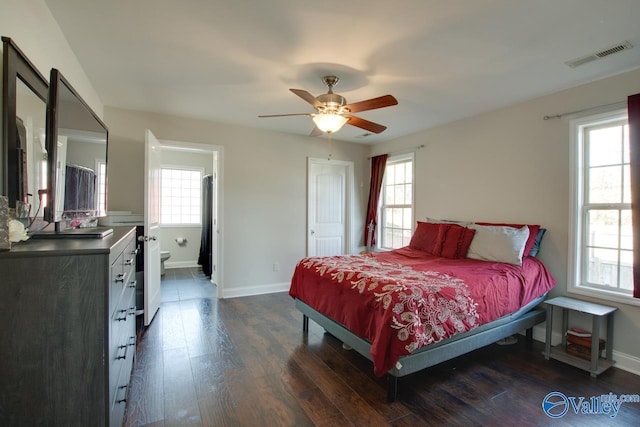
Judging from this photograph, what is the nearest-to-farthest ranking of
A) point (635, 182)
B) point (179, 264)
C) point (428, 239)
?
1. point (635, 182)
2. point (428, 239)
3. point (179, 264)

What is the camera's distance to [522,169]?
3324 mm

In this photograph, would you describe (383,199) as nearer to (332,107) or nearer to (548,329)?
(332,107)

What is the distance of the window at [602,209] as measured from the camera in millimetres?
2674

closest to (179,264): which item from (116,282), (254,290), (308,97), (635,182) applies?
(254,290)

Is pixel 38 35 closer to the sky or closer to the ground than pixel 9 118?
closer to the sky

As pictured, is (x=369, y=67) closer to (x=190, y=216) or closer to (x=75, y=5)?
(x=75, y=5)

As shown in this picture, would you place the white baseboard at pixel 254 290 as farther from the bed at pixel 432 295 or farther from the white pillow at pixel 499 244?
the white pillow at pixel 499 244

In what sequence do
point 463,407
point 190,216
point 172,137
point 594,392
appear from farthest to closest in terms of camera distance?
point 190,216, point 172,137, point 594,392, point 463,407

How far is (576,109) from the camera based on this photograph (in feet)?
9.51

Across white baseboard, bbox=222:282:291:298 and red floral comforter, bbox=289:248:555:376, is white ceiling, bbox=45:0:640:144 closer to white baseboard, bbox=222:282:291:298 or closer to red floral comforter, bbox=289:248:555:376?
red floral comforter, bbox=289:248:555:376

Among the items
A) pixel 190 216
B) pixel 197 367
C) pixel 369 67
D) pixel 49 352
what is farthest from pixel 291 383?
pixel 190 216

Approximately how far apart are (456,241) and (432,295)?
151 cm

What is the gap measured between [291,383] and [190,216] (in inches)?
208

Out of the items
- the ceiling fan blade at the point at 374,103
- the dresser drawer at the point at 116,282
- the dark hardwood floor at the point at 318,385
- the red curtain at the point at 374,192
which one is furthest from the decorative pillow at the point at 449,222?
the dresser drawer at the point at 116,282
